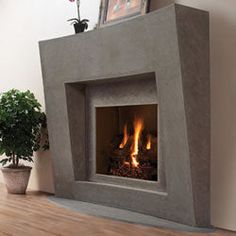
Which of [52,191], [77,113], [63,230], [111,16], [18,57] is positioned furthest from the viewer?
[18,57]

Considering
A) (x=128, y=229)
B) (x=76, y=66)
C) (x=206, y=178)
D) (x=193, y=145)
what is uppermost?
(x=76, y=66)

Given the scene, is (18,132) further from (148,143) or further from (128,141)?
(148,143)

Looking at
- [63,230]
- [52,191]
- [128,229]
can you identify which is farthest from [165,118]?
[52,191]

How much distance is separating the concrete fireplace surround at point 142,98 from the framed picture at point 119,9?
18 centimetres

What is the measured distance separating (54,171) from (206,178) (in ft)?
5.46

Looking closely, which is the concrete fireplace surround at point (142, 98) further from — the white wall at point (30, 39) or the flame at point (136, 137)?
the white wall at point (30, 39)

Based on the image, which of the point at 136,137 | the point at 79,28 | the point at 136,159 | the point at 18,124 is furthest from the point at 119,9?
the point at 18,124

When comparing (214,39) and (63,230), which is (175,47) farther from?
(63,230)

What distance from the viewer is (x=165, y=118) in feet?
10.7

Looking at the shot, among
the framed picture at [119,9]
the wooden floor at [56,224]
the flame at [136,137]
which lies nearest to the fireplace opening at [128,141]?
the flame at [136,137]

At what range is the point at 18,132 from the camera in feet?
14.9

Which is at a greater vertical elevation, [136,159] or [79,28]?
[79,28]

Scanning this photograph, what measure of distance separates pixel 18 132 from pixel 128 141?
45.6 inches

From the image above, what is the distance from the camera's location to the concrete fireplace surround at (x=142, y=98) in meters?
3.12
